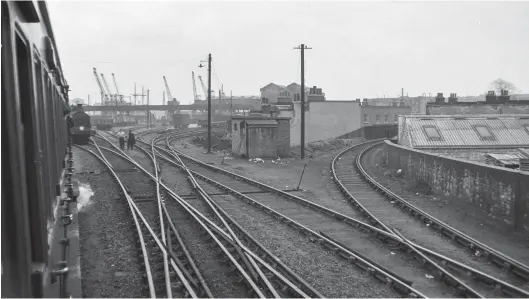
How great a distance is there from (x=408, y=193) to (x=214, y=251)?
9.48 meters

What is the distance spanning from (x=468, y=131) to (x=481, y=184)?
424 inches

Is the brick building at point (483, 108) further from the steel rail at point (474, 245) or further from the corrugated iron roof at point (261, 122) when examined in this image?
the steel rail at point (474, 245)

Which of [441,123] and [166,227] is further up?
[441,123]

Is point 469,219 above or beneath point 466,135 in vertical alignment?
beneath

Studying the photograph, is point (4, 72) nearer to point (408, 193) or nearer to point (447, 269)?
point (447, 269)

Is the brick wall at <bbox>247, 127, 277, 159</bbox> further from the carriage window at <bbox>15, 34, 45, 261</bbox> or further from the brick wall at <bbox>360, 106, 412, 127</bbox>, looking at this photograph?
the brick wall at <bbox>360, 106, 412, 127</bbox>

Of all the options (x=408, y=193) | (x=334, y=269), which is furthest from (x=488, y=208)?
(x=334, y=269)

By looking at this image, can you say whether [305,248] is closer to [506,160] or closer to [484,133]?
[506,160]

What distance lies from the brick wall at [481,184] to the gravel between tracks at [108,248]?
871cm

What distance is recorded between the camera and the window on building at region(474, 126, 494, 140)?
22375 millimetres

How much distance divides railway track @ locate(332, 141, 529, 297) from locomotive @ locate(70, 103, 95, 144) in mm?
20897

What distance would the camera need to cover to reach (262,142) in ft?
89.9

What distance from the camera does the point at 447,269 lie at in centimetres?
851

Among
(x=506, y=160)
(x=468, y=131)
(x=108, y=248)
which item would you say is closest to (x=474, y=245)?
(x=108, y=248)
